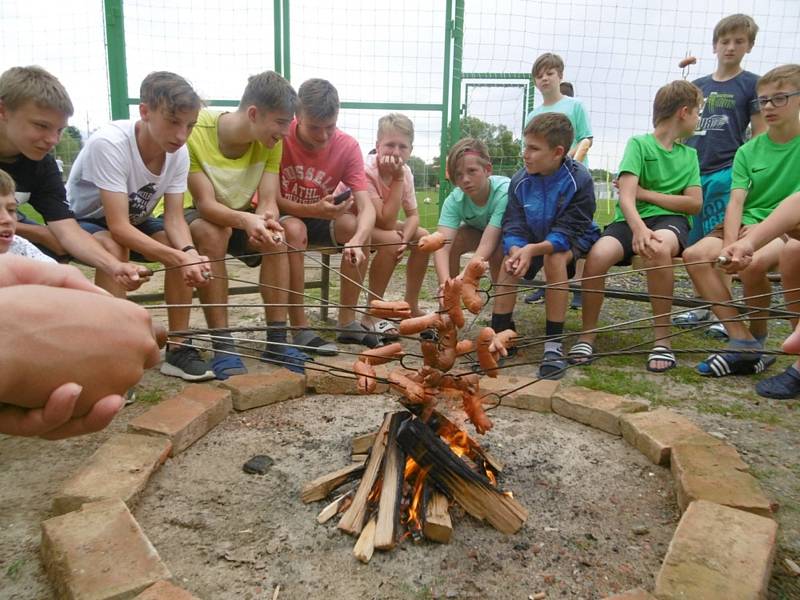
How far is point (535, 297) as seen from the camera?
514 cm

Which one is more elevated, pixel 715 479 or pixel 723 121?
pixel 723 121

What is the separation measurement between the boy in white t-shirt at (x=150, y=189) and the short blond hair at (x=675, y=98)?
282cm

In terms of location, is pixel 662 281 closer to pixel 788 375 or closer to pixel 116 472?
pixel 788 375

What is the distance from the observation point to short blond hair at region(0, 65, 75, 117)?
246 cm

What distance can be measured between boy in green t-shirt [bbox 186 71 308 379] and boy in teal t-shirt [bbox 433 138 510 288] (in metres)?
1.06

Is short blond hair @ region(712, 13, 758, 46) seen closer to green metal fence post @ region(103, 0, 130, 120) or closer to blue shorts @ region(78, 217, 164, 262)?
blue shorts @ region(78, 217, 164, 262)

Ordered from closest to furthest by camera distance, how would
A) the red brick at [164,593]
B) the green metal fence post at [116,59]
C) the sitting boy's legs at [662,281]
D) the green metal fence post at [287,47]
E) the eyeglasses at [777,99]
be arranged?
the red brick at [164,593] → the eyeglasses at [777,99] → the sitting boy's legs at [662,281] → the green metal fence post at [116,59] → the green metal fence post at [287,47]

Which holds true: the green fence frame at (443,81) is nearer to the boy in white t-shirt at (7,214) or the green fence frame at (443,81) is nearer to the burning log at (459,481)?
the boy in white t-shirt at (7,214)

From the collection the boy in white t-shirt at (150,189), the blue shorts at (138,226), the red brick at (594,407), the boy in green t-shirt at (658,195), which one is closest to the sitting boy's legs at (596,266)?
the boy in green t-shirt at (658,195)

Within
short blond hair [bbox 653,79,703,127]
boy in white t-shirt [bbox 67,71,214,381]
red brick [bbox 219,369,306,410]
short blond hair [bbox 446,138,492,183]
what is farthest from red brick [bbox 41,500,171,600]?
short blond hair [bbox 653,79,703,127]

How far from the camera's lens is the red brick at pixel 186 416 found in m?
2.19

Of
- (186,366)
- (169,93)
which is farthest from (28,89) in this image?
(186,366)

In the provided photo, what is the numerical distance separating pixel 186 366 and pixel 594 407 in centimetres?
208

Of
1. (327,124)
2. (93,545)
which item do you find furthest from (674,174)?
(93,545)
